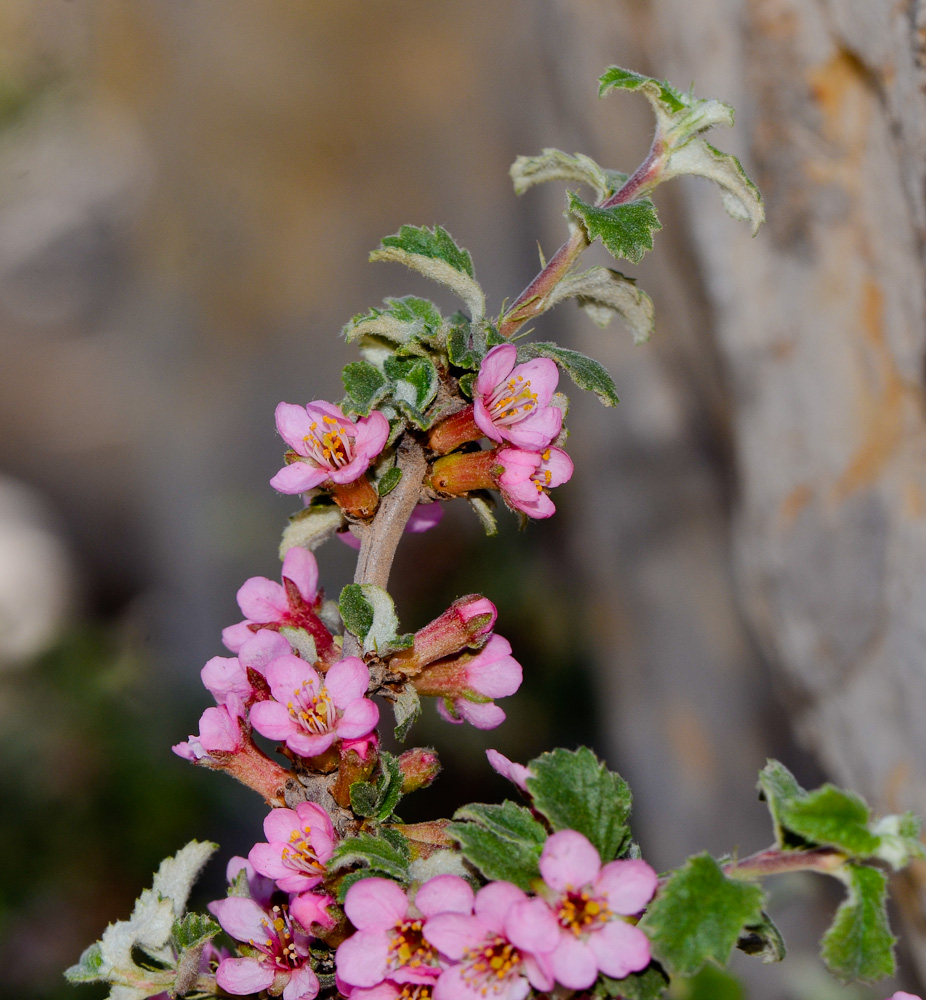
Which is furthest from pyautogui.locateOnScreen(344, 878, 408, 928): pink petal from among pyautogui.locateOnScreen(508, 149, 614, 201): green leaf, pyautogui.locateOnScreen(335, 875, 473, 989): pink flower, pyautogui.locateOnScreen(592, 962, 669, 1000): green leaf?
pyautogui.locateOnScreen(508, 149, 614, 201): green leaf

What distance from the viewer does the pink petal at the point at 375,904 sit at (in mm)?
490

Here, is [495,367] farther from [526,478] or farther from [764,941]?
[764,941]

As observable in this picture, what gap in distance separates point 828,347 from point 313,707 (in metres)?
0.87

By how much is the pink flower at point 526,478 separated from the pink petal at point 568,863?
0.18 m

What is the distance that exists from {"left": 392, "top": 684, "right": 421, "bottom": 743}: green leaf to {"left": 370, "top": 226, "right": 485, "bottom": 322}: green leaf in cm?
22

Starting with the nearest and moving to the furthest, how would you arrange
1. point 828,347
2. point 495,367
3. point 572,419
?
point 495,367 → point 828,347 → point 572,419

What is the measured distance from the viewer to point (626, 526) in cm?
242

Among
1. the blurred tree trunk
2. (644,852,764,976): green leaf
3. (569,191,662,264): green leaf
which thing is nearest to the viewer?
(644,852,764,976): green leaf

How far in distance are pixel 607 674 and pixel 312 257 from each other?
180 cm

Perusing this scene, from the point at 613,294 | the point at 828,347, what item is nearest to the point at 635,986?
the point at 613,294

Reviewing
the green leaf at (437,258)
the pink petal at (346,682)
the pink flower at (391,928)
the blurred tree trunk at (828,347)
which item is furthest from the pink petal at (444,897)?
the blurred tree trunk at (828,347)

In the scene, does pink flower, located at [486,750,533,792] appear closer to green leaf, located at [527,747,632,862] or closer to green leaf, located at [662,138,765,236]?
green leaf, located at [527,747,632,862]

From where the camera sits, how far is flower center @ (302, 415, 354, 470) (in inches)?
22.9

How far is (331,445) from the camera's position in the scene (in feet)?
1.91
